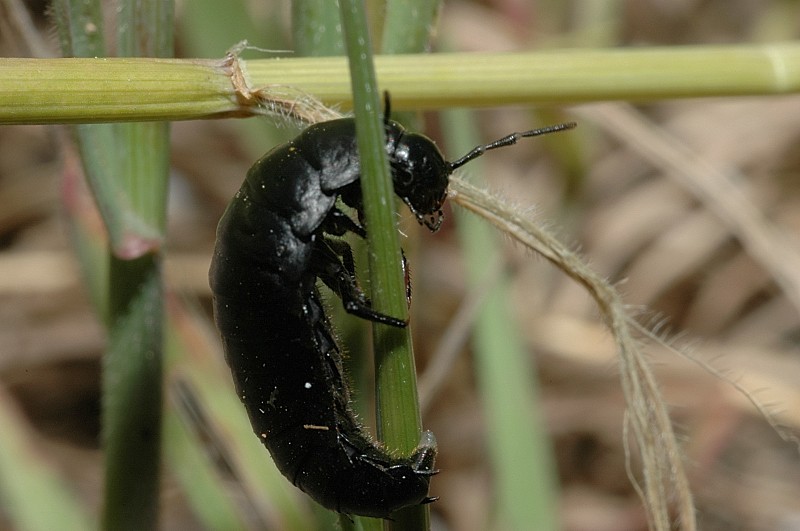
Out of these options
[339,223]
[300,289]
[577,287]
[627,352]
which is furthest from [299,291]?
[577,287]

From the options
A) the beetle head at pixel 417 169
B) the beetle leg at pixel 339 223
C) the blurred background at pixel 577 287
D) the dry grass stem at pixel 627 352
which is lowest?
the dry grass stem at pixel 627 352

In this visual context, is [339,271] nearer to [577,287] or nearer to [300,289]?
[300,289]

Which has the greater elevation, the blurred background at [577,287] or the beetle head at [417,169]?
the blurred background at [577,287]

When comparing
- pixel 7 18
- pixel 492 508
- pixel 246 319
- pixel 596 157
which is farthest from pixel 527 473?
pixel 596 157

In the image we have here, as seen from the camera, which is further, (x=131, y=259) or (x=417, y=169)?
(x=131, y=259)

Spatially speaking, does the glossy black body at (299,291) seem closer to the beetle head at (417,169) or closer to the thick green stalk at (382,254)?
the beetle head at (417,169)

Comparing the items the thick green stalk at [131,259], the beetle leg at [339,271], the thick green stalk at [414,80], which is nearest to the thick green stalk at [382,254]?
the beetle leg at [339,271]

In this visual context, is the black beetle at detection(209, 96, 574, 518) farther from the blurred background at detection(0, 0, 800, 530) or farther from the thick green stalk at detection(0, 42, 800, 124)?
the blurred background at detection(0, 0, 800, 530)
